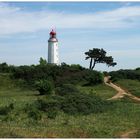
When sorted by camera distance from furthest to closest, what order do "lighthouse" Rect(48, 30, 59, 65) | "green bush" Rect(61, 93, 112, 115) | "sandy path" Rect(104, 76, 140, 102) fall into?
"lighthouse" Rect(48, 30, 59, 65), "sandy path" Rect(104, 76, 140, 102), "green bush" Rect(61, 93, 112, 115)

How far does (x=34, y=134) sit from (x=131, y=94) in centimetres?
A: 2657

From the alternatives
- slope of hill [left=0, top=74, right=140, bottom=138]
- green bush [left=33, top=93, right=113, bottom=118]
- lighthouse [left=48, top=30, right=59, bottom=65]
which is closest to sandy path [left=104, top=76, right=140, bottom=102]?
green bush [left=33, top=93, right=113, bottom=118]

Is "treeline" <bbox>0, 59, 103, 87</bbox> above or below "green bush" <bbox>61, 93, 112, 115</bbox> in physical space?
above

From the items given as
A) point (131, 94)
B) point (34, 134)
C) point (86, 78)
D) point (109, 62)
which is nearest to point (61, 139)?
point (34, 134)

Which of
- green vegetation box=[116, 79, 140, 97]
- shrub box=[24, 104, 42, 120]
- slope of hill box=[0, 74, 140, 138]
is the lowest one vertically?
slope of hill box=[0, 74, 140, 138]

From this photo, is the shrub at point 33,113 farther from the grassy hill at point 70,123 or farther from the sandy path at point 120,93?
the sandy path at point 120,93

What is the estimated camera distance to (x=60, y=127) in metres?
21.2

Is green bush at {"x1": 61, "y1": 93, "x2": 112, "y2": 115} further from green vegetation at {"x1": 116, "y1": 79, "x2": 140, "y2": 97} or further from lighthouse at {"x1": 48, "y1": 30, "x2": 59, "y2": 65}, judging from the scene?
lighthouse at {"x1": 48, "y1": 30, "x2": 59, "y2": 65}

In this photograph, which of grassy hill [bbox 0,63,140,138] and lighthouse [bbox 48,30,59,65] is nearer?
grassy hill [bbox 0,63,140,138]

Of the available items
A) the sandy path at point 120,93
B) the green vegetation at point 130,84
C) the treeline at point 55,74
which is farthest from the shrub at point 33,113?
the treeline at point 55,74

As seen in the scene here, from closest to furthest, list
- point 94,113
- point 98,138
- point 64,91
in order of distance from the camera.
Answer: point 98,138, point 94,113, point 64,91

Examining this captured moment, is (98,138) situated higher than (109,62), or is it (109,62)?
(109,62)

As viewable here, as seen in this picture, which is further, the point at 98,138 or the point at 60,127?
the point at 60,127

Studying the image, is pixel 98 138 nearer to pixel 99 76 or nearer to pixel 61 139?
pixel 61 139
